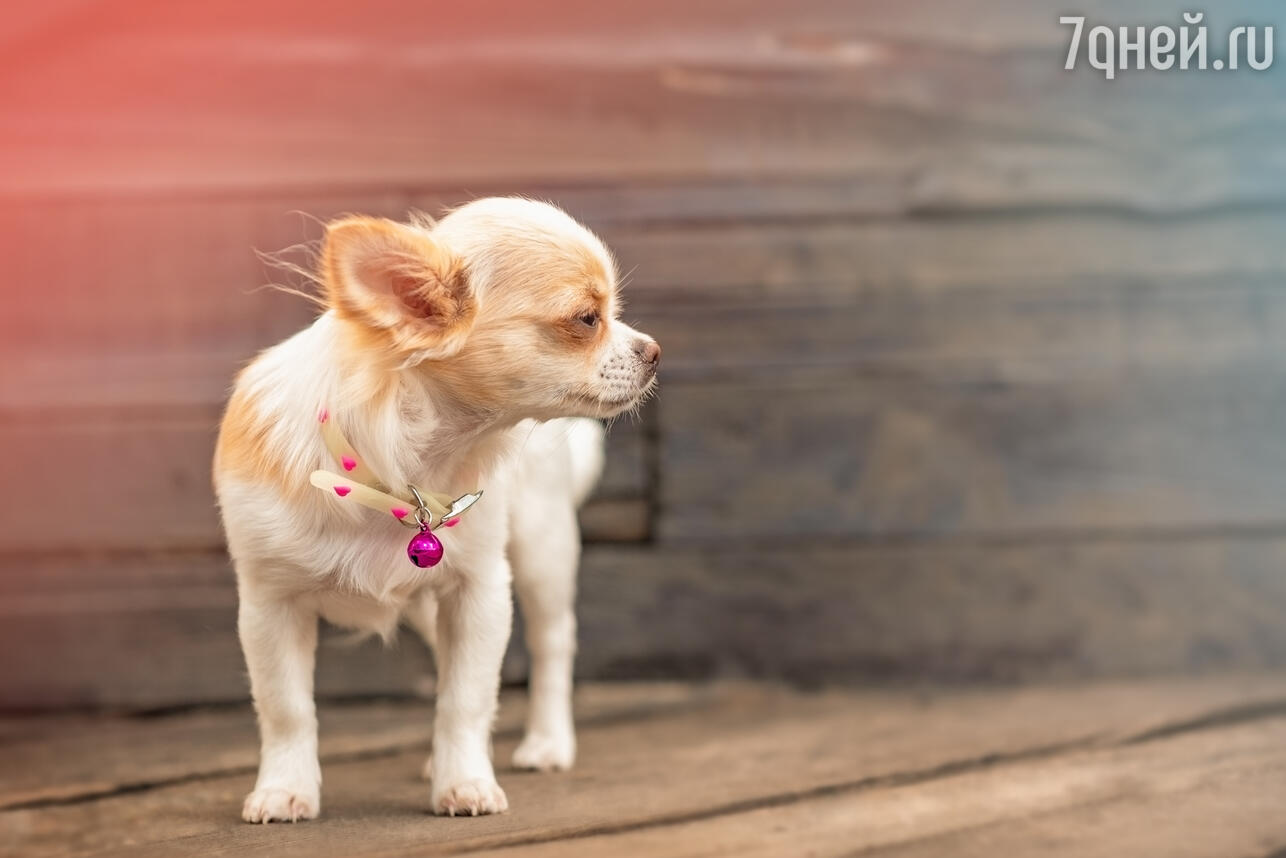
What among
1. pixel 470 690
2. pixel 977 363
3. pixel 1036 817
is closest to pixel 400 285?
pixel 470 690

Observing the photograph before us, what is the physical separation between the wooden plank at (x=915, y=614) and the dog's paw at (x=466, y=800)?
1.09m

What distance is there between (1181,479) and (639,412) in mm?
1326

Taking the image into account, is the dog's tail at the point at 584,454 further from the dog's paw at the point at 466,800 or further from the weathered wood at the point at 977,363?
the dog's paw at the point at 466,800

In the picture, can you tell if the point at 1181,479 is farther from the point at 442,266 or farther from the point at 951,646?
the point at 442,266

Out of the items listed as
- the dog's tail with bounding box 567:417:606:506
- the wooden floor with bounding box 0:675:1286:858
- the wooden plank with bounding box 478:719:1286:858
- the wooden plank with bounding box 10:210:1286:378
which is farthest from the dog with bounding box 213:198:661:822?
the wooden plank with bounding box 10:210:1286:378

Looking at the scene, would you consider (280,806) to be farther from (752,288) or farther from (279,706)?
(752,288)

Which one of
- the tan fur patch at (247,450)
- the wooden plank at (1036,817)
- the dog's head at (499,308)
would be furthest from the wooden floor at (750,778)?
the dog's head at (499,308)

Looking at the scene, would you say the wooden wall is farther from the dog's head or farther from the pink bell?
the pink bell

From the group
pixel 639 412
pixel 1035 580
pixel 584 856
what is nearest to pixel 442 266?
pixel 584 856

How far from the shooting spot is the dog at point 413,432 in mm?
1908

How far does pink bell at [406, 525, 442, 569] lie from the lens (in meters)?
1.92

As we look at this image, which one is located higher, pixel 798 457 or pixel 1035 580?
pixel 798 457

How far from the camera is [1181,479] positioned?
3.31 meters

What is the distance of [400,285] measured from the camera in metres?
1.89
